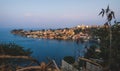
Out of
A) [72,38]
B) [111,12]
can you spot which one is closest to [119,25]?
[111,12]

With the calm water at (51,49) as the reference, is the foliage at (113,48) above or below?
above

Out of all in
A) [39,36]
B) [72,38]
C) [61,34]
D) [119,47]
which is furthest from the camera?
[39,36]

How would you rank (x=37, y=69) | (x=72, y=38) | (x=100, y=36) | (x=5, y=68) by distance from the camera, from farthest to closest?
(x=72, y=38), (x=100, y=36), (x=5, y=68), (x=37, y=69)

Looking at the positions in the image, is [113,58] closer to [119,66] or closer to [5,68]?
[119,66]

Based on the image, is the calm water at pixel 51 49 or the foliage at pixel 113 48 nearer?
the foliage at pixel 113 48

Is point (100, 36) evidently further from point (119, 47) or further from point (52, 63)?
point (52, 63)

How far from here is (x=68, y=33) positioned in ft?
280

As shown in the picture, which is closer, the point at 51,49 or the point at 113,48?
the point at 113,48

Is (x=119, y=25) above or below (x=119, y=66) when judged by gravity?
above

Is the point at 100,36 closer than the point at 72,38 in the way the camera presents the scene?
Yes

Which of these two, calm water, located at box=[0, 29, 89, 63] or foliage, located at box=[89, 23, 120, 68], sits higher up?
foliage, located at box=[89, 23, 120, 68]

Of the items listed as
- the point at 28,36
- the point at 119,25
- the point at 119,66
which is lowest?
the point at 28,36

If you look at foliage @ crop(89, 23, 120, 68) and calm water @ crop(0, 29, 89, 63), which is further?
calm water @ crop(0, 29, 89, 63)

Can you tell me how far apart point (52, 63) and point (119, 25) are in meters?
10.6
